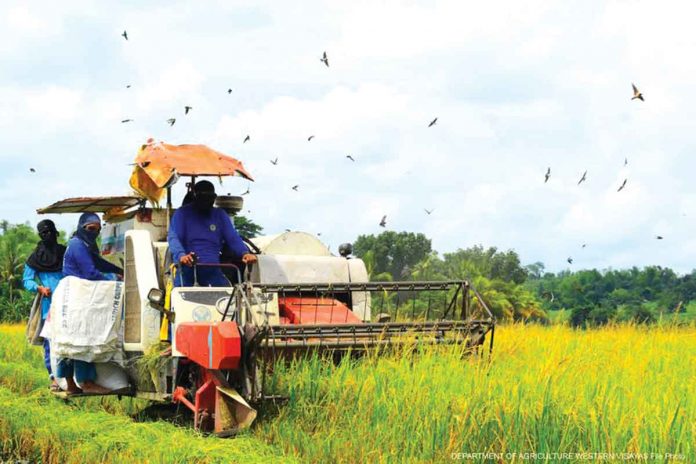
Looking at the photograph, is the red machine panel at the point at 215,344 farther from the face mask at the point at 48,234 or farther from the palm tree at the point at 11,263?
the palm tree at the point at 11,263

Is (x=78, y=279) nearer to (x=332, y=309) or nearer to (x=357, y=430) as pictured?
(x=332, y=309)

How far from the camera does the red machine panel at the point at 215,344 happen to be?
7.10 m

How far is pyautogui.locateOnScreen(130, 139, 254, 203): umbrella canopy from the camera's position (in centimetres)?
889

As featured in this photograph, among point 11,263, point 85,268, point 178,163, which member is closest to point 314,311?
point 178,163

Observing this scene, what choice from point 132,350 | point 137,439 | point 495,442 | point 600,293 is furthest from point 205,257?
point 600,293

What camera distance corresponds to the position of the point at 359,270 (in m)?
9.86

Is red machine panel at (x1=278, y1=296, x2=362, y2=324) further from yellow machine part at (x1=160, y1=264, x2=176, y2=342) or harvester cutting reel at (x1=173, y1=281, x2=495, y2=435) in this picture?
yellow machine part at (x1=160, y1=264, x2=176, y2=342)

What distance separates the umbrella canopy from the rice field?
2291mm

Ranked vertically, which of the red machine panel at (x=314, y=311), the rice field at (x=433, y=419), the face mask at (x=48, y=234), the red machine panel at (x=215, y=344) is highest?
the face mask at (x=48, y=234)

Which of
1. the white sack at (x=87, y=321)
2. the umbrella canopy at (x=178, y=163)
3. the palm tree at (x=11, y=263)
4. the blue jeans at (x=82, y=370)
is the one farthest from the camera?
the palm tree at (x=11, y=263)

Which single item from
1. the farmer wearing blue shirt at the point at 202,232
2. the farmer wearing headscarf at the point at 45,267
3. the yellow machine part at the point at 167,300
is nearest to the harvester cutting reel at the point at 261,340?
the yellow machine part at the point at 167,300

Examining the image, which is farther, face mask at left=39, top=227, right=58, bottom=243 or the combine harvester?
face mask at left=39, top=227, right=58, bottom=243

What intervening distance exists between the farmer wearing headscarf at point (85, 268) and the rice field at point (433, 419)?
351 millimetres

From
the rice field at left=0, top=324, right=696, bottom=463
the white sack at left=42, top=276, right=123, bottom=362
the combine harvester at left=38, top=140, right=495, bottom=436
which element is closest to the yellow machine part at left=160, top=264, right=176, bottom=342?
the combine harvester at left=38, top=140, right=495, bottom=436
